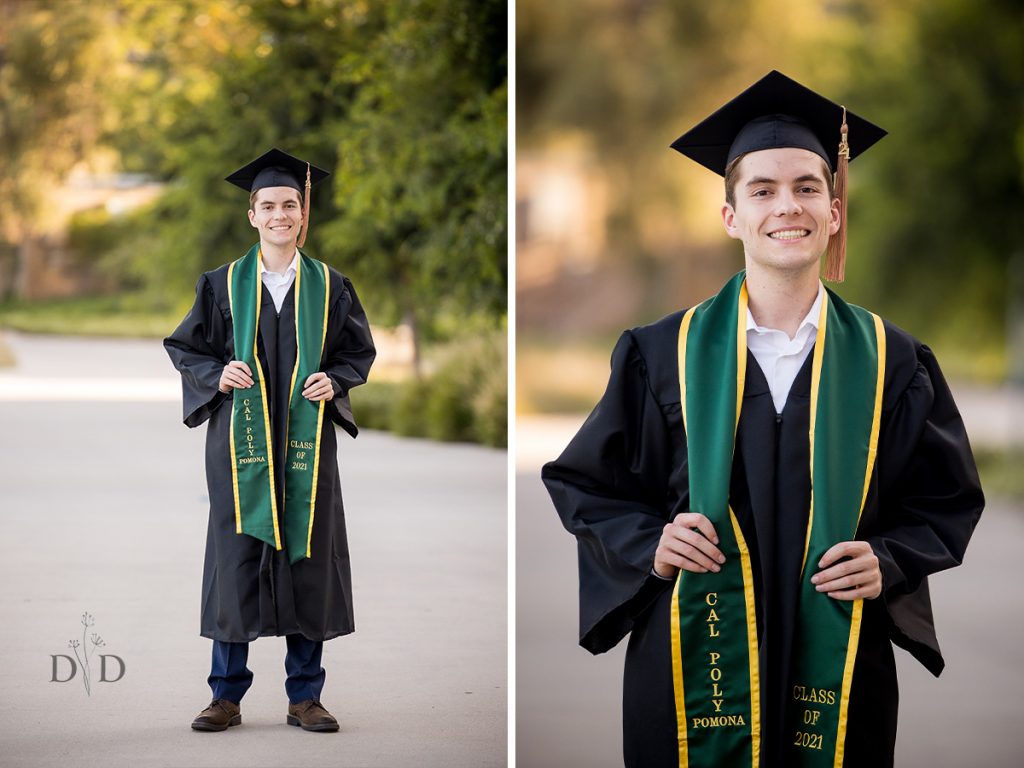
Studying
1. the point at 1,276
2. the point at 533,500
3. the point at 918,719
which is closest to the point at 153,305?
the point at 1,276

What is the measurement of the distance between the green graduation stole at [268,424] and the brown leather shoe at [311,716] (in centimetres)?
57

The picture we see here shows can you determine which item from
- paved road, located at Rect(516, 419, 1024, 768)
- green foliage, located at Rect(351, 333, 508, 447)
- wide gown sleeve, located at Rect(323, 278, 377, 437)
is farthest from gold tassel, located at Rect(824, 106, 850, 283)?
green foliage, located at Rect(351, 333, 508, 447)

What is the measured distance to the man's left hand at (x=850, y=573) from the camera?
2.50 m

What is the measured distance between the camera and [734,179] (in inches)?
108

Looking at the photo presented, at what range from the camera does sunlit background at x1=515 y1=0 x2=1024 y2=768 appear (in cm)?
656

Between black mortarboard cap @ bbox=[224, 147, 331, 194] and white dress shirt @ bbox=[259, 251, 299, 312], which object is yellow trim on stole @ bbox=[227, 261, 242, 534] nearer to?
white dress shirt @ bbox=[259, 251, 299, 312]

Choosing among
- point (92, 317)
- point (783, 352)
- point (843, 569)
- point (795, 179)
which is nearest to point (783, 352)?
point (783, 352)

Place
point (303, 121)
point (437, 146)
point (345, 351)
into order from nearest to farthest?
point (345, 351) < point (437, 146) < point (303, 121)

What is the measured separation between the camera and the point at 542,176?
20.2 metres

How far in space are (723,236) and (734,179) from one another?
1662 cm

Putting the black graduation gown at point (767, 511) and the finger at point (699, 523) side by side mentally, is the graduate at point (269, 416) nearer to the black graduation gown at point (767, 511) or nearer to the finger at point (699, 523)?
the black graduation gown at point (767, 511)

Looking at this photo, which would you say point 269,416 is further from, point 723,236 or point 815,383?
point 723,236

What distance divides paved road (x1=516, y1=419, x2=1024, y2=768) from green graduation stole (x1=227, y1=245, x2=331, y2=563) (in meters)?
1.59

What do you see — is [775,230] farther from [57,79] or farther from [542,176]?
[542,176]
